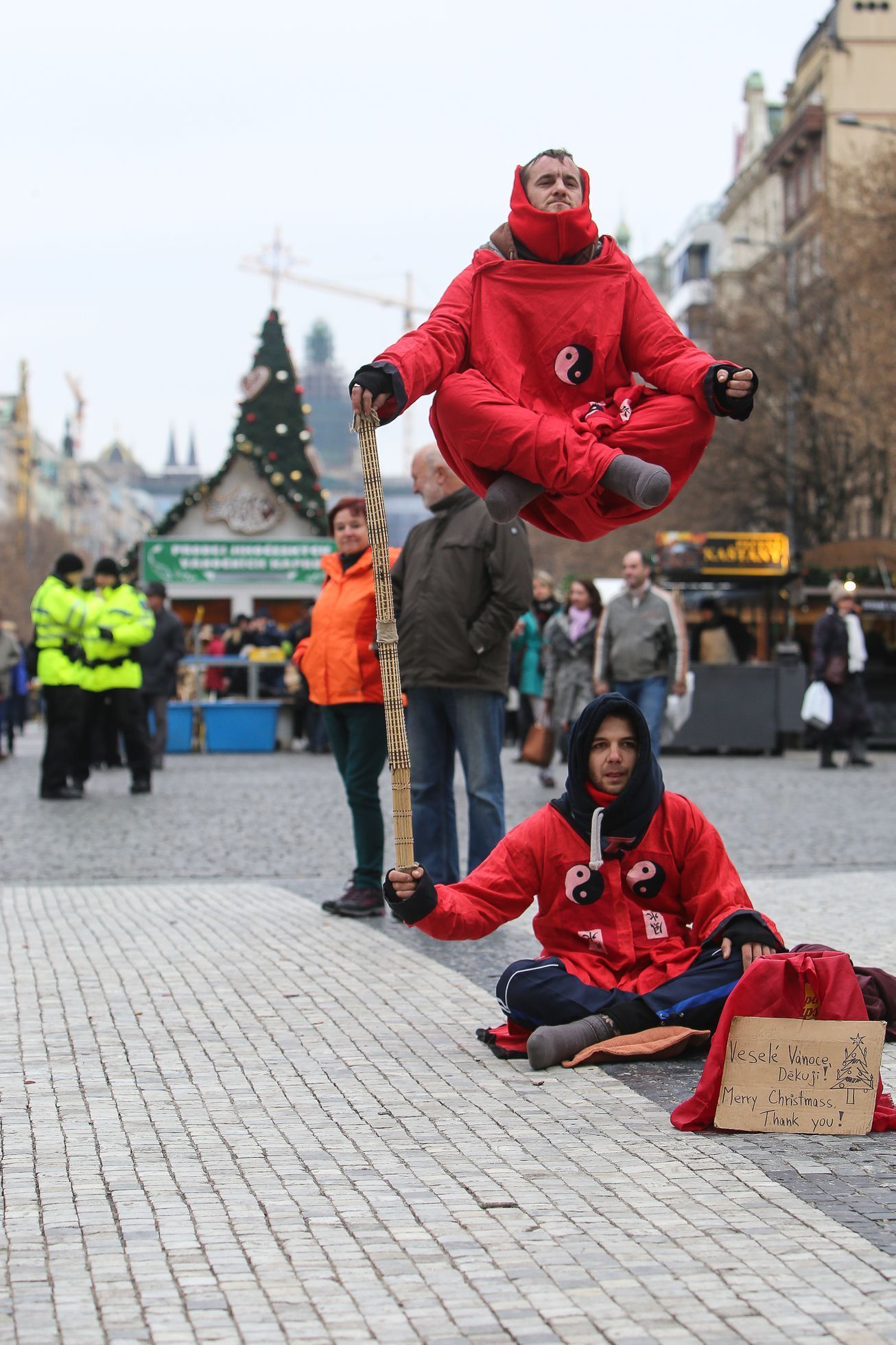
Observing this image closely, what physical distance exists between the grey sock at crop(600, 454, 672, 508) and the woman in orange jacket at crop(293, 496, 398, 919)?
349cm

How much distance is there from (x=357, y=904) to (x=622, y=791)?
10.9 feet

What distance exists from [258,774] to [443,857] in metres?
10.8

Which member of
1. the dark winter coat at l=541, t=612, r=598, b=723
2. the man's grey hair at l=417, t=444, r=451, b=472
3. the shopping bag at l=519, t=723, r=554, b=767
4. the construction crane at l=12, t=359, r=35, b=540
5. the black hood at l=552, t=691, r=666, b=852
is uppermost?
the construction crane at l=12, t=359, r=35, b=540

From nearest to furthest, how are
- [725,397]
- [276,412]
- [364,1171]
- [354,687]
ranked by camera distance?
[364,1171] → [725,397] → [354,687] → [276,412]

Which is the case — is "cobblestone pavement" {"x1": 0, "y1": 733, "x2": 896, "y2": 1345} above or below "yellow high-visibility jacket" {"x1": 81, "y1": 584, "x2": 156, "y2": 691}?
below

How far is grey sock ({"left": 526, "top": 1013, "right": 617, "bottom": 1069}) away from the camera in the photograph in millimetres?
5059

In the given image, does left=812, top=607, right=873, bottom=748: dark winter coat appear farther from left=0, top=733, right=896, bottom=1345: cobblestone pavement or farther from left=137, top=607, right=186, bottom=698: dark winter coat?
left=0, top=733, right=896, bottom=1345: cobblestone pavement

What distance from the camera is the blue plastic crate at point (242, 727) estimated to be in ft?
78.1

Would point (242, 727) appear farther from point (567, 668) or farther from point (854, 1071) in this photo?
point (854, 1071)


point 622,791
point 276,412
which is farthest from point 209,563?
point 622,791

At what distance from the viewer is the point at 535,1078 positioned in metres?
5.01

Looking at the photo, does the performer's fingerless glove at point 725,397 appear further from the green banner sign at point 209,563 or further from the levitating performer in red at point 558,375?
the green banner sign at point 209,563

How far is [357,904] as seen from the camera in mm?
8234

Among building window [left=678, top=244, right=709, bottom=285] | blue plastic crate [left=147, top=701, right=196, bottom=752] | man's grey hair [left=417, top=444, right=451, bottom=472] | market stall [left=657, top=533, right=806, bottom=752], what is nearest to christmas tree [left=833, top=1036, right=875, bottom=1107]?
man's grey hair [left=417, top=444, right=451, bottom=472]
